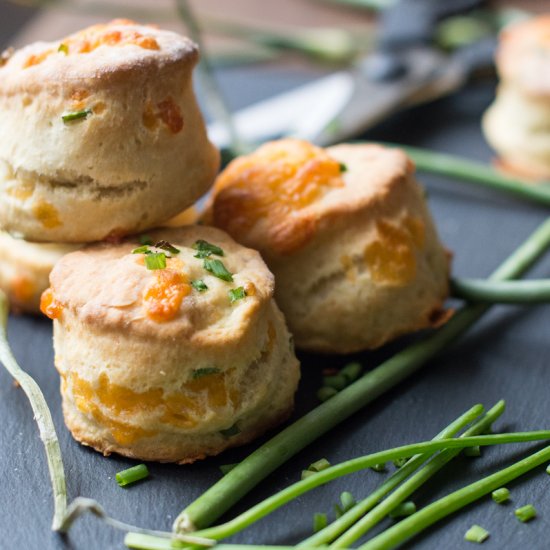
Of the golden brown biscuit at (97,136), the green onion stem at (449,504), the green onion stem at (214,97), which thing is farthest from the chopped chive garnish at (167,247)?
the green onion stem at (214,97)

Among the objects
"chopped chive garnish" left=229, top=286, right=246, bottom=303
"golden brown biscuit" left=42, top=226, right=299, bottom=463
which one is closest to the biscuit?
"golden brown biscuit" left=42, top=226, right=299, bottom=463

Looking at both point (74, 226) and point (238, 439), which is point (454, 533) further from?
point (74, 226)

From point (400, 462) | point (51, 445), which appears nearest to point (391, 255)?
point (400, 462)

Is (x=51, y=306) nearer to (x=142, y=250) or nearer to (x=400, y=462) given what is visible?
(x=142, y=250)

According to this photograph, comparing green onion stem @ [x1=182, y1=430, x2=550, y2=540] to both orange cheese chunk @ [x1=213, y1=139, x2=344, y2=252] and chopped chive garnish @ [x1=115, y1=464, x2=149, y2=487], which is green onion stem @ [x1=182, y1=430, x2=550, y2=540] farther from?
orange cheese chunk @ [x1=213, y1=139, x2=344, y2=252]

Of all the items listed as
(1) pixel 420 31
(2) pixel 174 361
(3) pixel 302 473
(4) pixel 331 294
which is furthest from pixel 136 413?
(1) pixel 420 31
